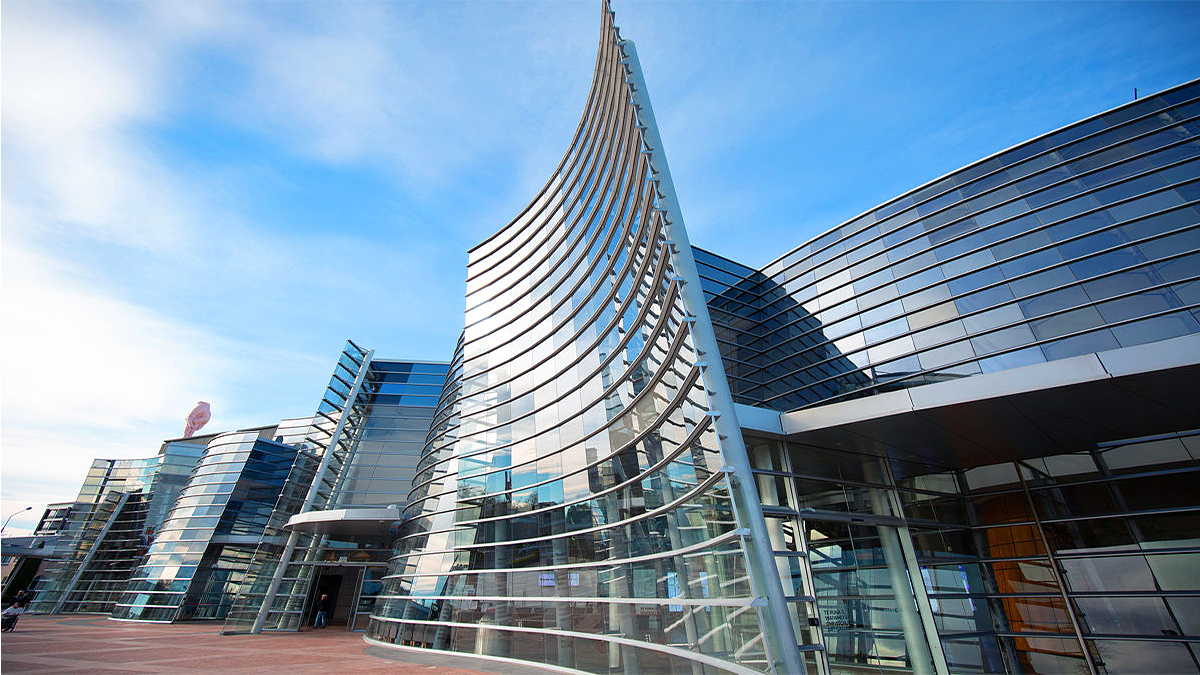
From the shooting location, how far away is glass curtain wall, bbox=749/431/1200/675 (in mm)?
10609

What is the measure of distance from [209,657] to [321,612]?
14.7m

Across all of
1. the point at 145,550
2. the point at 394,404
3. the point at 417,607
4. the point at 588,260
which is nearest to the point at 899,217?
the point at 588,260

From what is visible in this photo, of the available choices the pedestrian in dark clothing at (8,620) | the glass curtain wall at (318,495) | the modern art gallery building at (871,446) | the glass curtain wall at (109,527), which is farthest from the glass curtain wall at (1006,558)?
the glass curtain wall at (109,527)

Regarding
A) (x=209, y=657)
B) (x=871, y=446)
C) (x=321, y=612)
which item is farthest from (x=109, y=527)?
(x=871, y=446)

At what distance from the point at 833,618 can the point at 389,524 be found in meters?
20.2

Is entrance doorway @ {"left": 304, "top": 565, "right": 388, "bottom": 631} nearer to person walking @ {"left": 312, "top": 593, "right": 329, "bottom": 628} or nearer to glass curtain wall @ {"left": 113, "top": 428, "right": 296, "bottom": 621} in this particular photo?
person walking @ {"left": 312, "top": 593, "right": 329, "bottom": 628}

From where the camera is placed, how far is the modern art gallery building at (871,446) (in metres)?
9.52

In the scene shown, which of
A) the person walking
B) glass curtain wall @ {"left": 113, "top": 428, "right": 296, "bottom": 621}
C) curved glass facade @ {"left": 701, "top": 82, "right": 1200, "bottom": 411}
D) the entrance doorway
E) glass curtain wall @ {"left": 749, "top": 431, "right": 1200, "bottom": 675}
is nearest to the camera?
glass curtain wall @ {"left": 749, "top": 431, "right": 1200, "bottom": 675}

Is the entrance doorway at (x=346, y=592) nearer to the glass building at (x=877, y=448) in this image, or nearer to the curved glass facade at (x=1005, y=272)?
the glass building at (x=877, y=448)

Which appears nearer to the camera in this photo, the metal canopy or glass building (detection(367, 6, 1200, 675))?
the metal canopy

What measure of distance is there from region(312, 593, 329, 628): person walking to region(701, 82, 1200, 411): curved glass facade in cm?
2506

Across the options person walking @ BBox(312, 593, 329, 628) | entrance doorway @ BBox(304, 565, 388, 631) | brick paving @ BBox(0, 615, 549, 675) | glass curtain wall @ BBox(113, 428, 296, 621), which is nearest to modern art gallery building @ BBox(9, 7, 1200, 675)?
brick paving @ BBox(0, 615, 549, 675)

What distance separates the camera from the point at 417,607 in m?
17.8

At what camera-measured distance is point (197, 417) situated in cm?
6097
